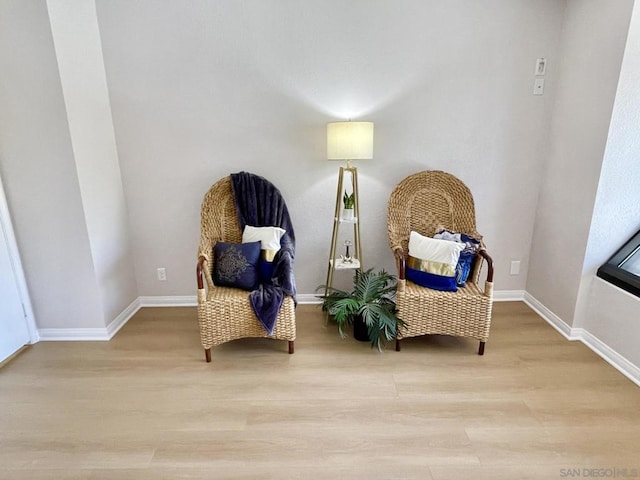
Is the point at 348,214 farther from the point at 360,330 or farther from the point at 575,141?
the point at 575,141

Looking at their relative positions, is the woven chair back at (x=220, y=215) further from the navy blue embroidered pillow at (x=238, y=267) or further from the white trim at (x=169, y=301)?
the white trim at (x=169, y=301)

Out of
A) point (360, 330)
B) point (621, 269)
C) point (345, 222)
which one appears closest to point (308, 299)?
point (360, 330)

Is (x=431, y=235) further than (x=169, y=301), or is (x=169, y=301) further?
(x=169, y=301)

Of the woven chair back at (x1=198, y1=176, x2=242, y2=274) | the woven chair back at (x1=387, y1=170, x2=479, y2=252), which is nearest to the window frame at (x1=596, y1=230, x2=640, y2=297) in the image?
the woven chair back at (x1=387, y1=170, x2=479, y2=252)

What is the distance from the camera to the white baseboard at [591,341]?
2.04m

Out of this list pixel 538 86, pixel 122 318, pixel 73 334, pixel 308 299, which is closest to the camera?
pixel 73 334

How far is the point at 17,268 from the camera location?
2311 millimetres

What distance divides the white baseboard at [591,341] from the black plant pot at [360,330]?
4.56 ft

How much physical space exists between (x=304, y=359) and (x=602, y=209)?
2.13 metres

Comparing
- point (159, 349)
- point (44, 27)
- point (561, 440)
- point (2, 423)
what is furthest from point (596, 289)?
point (44, 27)

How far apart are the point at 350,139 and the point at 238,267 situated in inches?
43.8

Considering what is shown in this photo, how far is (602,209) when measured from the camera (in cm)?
224

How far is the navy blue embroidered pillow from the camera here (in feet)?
7.56

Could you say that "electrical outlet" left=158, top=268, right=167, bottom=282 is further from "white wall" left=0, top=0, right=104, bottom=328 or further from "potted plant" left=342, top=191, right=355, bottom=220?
"potted plant" left=342, top=191, right=355, bottom=220
